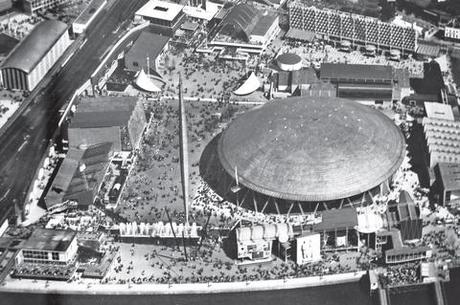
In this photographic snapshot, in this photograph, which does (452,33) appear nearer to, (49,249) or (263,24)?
(263,24)

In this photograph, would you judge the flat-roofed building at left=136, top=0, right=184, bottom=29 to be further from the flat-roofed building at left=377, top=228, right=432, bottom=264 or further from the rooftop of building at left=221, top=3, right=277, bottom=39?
the flat-roofed building at left=377, top=228, right=432, bottom=264

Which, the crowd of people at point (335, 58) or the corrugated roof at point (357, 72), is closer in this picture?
the corrugated roof at point (357, 72)

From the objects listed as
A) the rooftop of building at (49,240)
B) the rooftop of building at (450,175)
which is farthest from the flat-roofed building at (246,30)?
the rooftop of building at (49,240)

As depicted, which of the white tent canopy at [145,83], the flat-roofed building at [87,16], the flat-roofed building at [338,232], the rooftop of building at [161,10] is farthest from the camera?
the rooftop of building at [161,10]

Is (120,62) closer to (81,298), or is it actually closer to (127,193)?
(127,193)

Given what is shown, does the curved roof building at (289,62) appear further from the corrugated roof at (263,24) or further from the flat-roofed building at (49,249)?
the flat-roofed building at (49,249)

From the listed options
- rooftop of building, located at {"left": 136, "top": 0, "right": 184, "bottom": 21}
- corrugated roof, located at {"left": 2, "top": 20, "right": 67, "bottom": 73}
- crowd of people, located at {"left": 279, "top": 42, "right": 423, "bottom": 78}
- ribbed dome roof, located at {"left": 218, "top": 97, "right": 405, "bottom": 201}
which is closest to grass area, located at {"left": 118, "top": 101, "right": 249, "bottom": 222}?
ribbed dome roof, located at {"left": 218, "top": 97, "right": 405, "bottom": 201}
